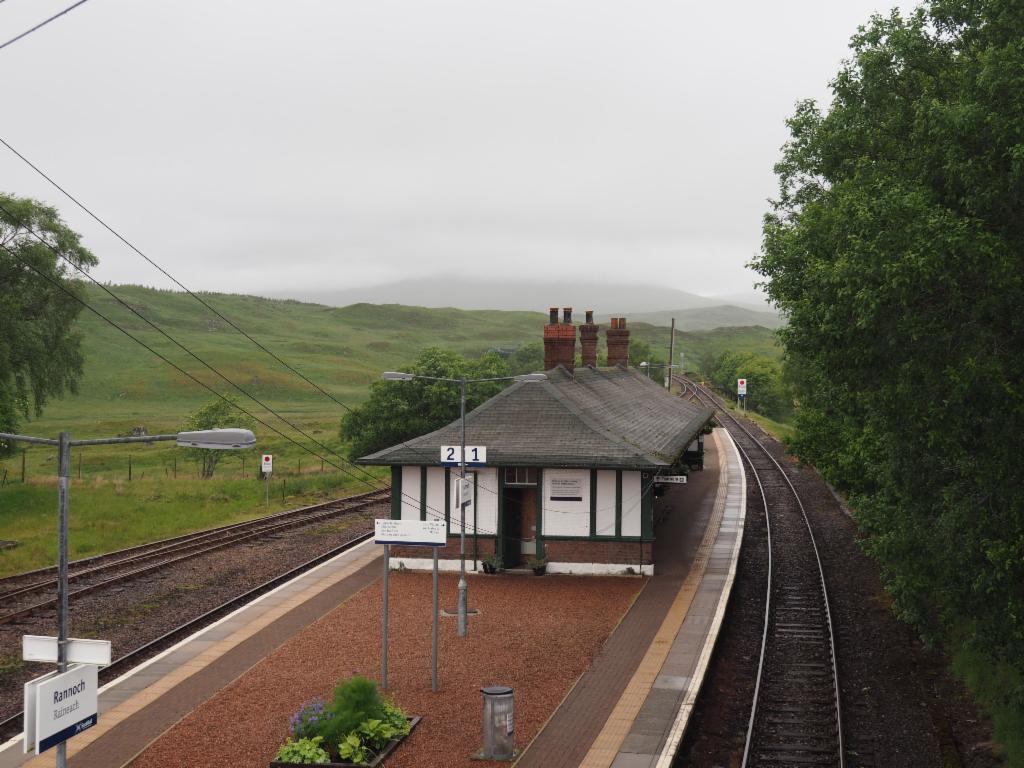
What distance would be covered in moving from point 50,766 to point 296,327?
18176cm

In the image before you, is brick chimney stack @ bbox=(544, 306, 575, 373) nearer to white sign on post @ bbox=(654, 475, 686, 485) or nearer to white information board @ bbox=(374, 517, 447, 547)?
white sign on post @ bbox=(654, 475, 686, 485)

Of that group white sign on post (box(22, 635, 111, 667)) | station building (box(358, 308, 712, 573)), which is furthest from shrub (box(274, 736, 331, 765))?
station building (box(358, 308, 712, 573))

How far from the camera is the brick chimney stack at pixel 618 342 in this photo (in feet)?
179

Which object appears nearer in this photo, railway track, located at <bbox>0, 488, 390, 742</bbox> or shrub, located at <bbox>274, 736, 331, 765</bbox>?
shrub, located at <bbox>274, 736, 331, 765</bbox>

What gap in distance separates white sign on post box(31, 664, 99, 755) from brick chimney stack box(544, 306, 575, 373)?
97.2ft

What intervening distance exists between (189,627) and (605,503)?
11.9 m

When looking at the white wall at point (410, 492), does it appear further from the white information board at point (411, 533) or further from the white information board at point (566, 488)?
the white information board at point (411, 533)

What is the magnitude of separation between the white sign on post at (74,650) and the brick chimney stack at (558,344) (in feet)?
97.3

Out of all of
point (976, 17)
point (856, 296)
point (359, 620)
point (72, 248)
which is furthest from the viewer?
point (72, 248)

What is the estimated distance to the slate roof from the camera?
27.3 metres

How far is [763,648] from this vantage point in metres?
21.2

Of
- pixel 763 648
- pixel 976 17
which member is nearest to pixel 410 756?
pixel 763 648

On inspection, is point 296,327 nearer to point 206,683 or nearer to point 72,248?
point 72,248

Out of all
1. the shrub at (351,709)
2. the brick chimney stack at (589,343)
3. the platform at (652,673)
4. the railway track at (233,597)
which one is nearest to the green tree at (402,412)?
the railway track at (233,597)
